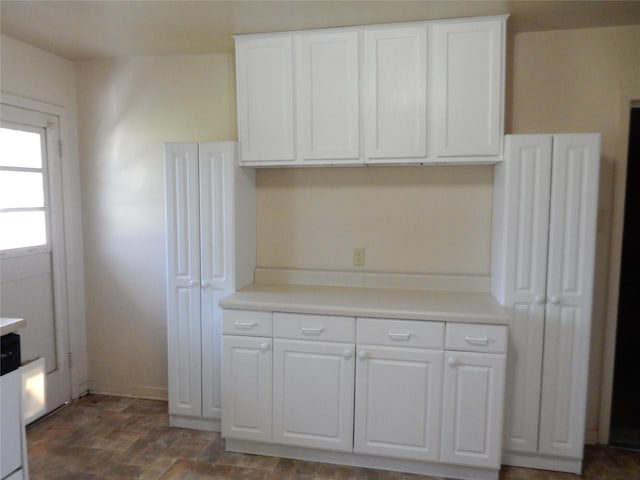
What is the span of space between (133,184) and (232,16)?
1442mm

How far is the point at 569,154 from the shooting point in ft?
7.50

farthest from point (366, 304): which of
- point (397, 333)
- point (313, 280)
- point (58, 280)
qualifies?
point (58, 280)

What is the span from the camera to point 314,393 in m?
2.44

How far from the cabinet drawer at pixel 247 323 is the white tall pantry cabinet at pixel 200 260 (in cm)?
27

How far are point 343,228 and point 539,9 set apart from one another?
1615mm

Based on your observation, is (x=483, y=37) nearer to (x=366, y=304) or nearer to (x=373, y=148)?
(x=373, y=148)

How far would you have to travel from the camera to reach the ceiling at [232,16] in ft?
7.36

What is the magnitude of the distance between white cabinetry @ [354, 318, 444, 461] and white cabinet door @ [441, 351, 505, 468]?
59 mm

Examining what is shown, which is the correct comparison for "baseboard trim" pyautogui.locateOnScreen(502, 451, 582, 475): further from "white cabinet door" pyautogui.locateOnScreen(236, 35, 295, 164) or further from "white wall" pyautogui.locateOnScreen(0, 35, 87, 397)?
"white wall" pyautogui.locateOnScreen(0, 35, 87, 397)

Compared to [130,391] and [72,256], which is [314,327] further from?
[72,256]

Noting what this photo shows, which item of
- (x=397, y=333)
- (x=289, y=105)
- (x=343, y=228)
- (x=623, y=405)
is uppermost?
(x=289, y=105)

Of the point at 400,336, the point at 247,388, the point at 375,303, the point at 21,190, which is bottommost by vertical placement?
the point at 247,388

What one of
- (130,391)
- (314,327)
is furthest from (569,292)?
(130,391)

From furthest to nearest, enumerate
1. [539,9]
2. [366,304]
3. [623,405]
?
[623,405] < [366,304] < [539,9]
